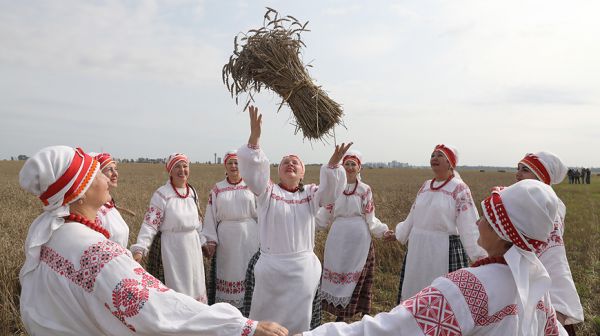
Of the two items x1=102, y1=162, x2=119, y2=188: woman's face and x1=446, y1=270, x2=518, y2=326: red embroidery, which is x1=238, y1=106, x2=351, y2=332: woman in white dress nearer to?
x1=102, y1=162, x2=119, y2=188: woman's face

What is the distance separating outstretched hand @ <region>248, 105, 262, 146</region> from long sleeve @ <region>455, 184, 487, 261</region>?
2.41 metres

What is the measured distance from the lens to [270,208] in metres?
4.43

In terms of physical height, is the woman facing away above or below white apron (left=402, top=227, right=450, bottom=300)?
above

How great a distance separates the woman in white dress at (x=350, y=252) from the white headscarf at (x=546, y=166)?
7.41 feet

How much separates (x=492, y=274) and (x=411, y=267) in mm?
3014

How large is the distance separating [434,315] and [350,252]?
4.02 m

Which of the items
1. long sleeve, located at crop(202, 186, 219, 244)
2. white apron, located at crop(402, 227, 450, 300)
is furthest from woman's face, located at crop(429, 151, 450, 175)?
long sleeve, located at crop(202, 186, 219, 244)

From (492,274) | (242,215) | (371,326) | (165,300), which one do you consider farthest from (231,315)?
(242,215)

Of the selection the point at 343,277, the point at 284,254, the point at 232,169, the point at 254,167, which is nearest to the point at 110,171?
the point at 232,169

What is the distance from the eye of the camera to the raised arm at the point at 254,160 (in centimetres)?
397

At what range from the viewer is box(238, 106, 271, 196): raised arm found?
3.97 metres

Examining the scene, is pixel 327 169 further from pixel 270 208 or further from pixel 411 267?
pixel 411 267

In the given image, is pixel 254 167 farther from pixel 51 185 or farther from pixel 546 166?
pixel 546 166

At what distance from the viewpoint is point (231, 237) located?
5996 millimetres
